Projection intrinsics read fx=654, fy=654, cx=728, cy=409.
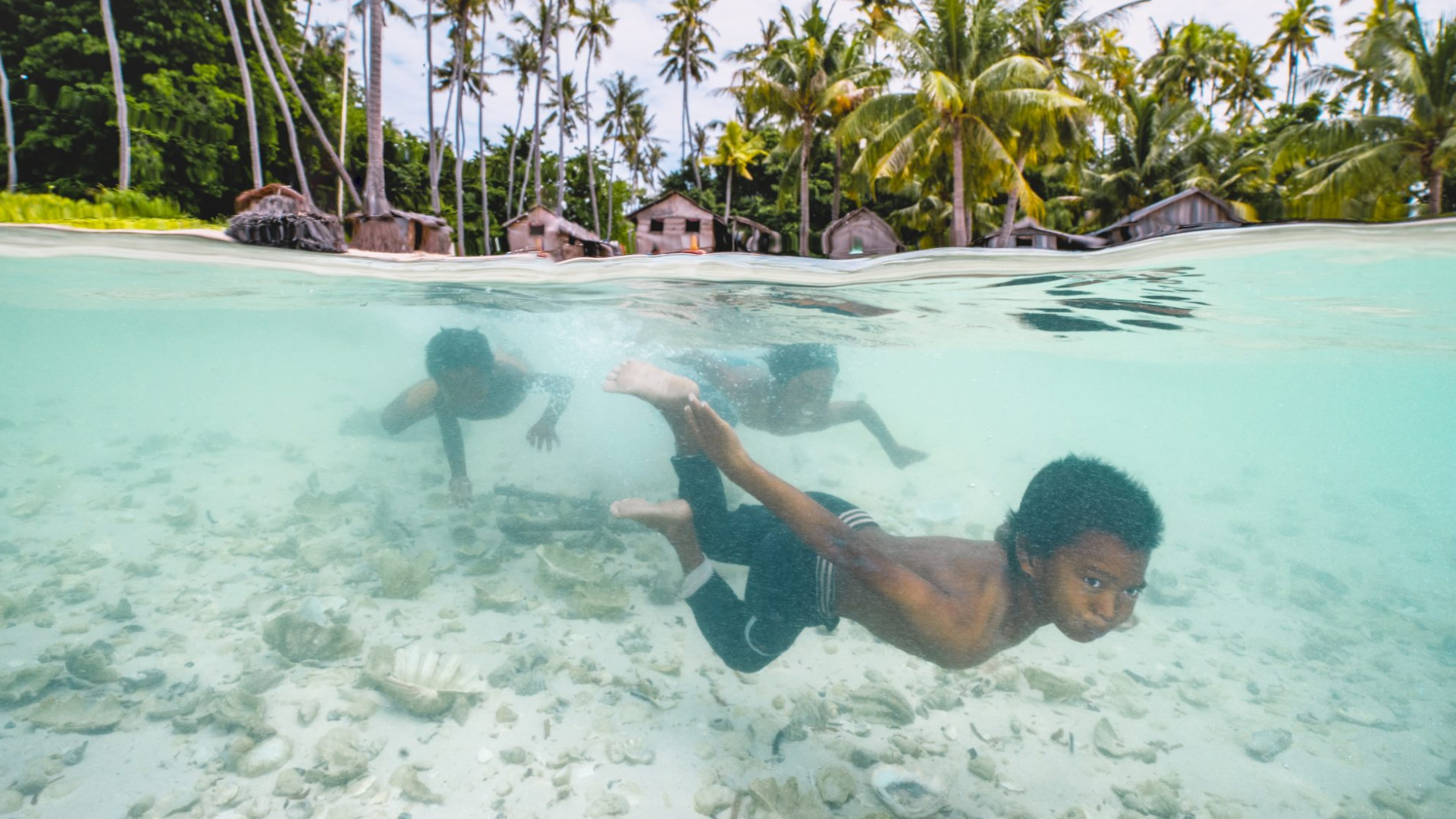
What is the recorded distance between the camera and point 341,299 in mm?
12844

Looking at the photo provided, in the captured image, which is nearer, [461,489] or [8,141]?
[461,489]

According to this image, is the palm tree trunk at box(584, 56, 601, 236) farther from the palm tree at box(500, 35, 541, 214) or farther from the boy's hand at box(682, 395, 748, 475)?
the boy's hand at box(682, 395, 748, 475)

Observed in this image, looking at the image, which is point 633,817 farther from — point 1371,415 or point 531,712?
point 1371,415

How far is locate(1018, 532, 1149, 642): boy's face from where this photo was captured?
11.9 ft

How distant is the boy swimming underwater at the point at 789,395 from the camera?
27.3ft

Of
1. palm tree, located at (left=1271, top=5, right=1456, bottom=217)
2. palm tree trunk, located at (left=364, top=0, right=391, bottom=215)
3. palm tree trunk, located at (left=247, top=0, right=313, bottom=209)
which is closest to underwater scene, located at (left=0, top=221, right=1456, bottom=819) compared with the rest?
palm tree, located at (left=1271, top=5, right=1456, bottom=217)

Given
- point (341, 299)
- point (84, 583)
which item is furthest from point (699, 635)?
point (341, 299)

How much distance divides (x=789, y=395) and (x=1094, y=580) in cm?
547

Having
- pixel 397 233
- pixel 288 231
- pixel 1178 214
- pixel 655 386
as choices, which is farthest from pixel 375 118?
pixel 1178 214

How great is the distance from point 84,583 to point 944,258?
358 inches

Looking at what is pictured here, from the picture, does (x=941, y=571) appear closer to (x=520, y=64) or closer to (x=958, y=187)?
(x=958, y=187)

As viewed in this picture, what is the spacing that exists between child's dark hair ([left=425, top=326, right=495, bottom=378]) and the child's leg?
3662 mm

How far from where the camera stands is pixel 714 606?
4.77 meters

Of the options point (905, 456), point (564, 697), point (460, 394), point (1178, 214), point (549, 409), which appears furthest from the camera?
point (1178, 214)
